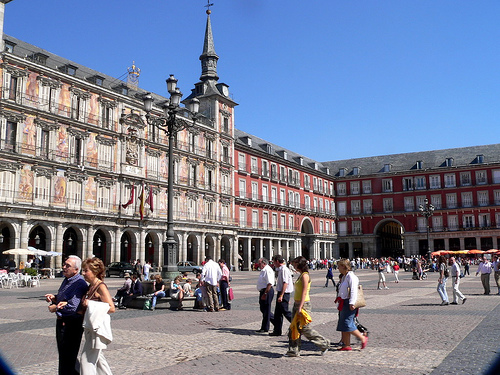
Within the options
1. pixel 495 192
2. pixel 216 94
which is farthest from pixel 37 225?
pixel 495 192

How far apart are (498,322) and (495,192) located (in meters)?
55.0

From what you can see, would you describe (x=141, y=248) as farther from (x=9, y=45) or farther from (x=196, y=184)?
(x=9, y=45)

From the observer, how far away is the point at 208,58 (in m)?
49.8

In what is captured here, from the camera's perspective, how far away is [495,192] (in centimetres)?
5866

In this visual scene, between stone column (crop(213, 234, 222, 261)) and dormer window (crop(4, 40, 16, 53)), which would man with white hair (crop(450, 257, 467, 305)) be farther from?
stone column (crop(213, 234, 222, 261))

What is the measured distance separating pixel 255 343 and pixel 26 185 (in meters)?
26.5

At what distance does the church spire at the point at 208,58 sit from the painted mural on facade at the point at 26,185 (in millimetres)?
23578

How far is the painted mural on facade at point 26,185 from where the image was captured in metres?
29.8

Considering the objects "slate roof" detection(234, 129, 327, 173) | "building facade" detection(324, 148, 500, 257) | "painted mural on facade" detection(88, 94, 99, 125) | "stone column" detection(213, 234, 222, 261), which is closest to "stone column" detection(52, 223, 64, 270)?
"painted mural on facade" detection(88, 94, 99, 125)

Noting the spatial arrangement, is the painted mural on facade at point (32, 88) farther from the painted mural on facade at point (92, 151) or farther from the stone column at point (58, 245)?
the stone column at point (58, 245)

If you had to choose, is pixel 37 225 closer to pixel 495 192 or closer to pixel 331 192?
pixel 331 192

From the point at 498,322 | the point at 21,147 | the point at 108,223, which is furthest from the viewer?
the point at 108,223

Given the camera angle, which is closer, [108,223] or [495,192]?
[108,223]

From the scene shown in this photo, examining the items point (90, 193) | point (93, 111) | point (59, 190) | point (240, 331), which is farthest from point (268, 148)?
point (240, 331)
